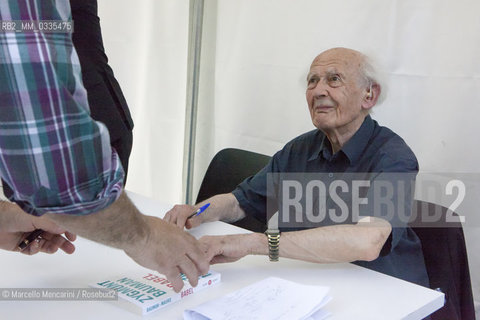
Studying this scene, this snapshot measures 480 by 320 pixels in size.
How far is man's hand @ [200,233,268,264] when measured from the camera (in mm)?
1147

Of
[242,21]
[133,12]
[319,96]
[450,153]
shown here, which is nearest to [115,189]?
[319,96]

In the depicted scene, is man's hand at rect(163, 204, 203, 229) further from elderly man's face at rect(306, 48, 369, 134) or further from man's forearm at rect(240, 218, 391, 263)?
elderly man's face at rect(306, 48, 369, 134)

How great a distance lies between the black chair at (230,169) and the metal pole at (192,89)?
0.59 metres

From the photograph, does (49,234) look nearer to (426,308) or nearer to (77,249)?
(77,249)

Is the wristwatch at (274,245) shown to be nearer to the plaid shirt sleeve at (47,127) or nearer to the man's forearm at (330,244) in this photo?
the man's forearm at (330,244)

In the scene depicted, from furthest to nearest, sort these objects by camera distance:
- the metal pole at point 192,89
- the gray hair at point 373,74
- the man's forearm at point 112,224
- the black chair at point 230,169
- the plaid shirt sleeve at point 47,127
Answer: the metal pole at point 192,89 < the black chair at point 230,169 < the gray hair at point 373,74 < the man's forearm at point 112,224 < the plaid shirt sleeve at point 47,127

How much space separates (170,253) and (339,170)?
79 cm

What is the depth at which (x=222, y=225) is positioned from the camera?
57.1 inches

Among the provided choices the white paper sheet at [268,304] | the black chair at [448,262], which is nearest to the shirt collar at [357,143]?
the black chair at [448,262]

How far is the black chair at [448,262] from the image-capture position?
1380mm

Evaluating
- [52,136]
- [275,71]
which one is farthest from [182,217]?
[275,71]

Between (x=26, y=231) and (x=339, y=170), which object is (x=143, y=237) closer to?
(x=26, y=231)

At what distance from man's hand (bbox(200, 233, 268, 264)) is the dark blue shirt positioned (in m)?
0.30

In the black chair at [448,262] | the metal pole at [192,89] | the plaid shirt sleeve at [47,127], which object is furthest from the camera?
the metal pole at [192,89]
